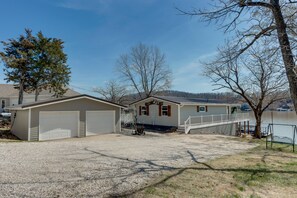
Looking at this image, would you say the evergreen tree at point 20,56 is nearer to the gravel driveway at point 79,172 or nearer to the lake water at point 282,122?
the gravel driveway at point 79,172

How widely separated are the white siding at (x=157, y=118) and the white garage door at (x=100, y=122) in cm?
561

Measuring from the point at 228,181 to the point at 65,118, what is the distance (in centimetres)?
1181

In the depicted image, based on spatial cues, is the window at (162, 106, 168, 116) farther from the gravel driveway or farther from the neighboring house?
the neighboring house

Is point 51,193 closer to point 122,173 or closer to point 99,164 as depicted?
point 122,173

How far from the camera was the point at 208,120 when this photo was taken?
2102cm

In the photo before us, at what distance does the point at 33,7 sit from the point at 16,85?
570 inches

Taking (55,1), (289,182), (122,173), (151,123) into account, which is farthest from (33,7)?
(289,182)

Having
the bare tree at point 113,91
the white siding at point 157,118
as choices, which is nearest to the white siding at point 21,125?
the white siding at point 157,118

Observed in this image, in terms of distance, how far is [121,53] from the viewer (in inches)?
1476

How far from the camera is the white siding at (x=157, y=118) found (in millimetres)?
19234

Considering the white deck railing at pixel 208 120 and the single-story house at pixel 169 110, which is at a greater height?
the single-story house at pixel 169 110

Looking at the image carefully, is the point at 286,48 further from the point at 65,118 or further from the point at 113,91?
the point at 113,91

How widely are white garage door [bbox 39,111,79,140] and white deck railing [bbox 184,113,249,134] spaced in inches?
358

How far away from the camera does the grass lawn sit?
4598 mm
